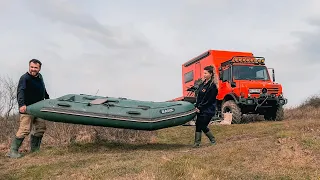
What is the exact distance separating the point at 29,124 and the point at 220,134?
5.05 metres

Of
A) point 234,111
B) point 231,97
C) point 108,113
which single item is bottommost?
point 234,111

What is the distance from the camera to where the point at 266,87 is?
13.8m

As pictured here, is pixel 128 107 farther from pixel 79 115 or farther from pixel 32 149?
pixel 32 149

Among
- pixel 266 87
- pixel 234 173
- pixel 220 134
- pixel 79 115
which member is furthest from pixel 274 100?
pixel 234 173

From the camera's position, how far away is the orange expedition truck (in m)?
13.6

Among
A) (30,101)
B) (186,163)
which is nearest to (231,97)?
(30,101)

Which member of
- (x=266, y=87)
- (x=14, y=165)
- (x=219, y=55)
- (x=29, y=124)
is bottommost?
(x=14, y=165)

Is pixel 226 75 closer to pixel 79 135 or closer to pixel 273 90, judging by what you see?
pixel 273 90

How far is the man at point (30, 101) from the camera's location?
23.9 feet

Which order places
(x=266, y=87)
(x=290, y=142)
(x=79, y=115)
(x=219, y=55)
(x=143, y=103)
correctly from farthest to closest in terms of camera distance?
(x=219, y=55), (x=266, y=87), (x=143, y=103), (x=79, y=115), (x=290, y=142)

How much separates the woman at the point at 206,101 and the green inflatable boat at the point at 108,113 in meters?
0.38

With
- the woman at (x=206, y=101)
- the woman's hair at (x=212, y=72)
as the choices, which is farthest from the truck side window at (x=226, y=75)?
the woman's hair at (x=212, y=72)

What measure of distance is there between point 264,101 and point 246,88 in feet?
2.66

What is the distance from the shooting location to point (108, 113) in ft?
24.0
